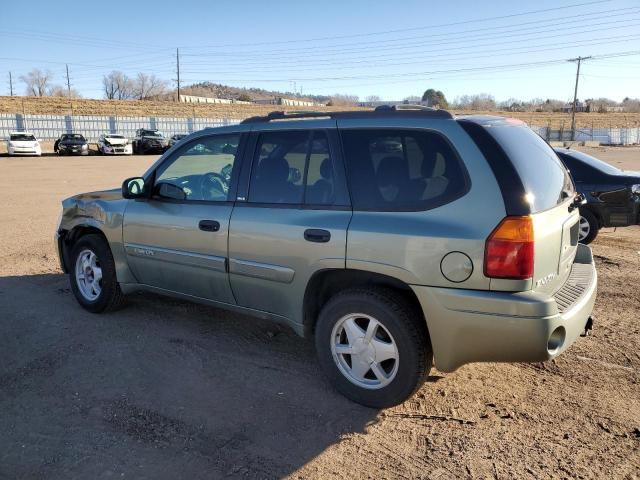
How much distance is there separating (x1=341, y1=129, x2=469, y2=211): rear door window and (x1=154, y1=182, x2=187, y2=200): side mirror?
5.38 feet

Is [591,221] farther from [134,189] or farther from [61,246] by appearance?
[61,246]

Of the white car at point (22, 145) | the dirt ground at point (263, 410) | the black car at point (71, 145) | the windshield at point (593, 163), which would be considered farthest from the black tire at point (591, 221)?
the black car at point (71, 145)

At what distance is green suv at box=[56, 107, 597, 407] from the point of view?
297 centimetres

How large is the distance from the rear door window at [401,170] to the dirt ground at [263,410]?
1364 mm

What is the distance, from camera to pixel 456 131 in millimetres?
3166

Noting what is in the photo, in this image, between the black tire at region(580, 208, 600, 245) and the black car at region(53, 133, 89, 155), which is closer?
the black tire at region(580, 208, 600, 245)

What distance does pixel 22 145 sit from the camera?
33781mm

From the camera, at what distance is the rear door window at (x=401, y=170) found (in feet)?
10.3

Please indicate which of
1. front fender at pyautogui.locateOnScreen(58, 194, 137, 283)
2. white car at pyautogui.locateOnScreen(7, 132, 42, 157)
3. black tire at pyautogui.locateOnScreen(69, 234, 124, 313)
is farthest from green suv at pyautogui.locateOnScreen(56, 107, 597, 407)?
white car at pyautogui.locateOnScreen(7, 132, 42, 157)

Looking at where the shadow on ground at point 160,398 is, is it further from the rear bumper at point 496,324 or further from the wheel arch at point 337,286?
the rear bumper at point 496,324

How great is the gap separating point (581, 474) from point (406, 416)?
102cm

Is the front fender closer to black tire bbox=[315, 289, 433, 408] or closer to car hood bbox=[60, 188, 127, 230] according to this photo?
car hood bbox=[60, 188, 127, 230]

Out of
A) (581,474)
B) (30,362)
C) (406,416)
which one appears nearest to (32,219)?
(30,362)

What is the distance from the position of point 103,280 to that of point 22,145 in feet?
111
